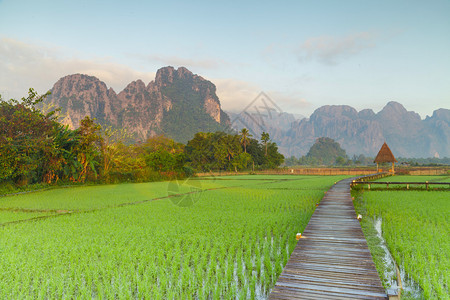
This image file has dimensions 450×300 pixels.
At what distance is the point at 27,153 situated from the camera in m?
16.0

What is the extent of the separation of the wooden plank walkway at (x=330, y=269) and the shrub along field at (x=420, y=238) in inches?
26.3

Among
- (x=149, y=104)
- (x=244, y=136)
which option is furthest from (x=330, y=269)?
(x=149, y=104)

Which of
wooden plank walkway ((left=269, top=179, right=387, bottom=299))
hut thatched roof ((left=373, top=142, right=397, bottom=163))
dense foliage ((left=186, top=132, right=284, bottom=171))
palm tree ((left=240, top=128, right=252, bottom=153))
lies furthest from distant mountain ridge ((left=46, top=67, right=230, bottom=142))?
wooden plank walkway ((left=269, top=179, right=387, bottom=299))

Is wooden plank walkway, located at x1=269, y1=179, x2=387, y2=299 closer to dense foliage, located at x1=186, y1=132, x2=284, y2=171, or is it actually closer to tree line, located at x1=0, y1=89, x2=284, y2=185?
tree line, located at x1=0, y1=89, x2=284, y2=185

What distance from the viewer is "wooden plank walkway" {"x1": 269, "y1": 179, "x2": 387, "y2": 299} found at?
3.15 m

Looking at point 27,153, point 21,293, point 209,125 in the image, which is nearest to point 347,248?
point 21,293

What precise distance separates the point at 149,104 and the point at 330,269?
415 ft

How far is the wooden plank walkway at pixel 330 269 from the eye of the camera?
3154mm

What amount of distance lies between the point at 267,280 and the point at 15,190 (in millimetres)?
18059

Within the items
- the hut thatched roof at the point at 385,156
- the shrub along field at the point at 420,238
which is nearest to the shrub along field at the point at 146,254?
the shrub along field at the point at 420,238

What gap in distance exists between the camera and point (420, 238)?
6.03 m

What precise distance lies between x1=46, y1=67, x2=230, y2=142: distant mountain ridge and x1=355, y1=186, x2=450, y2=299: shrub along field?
322 ft

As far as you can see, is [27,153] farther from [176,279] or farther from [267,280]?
[267,280]

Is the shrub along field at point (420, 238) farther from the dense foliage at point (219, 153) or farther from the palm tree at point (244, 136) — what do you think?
the palm tree at point (244, 136)
